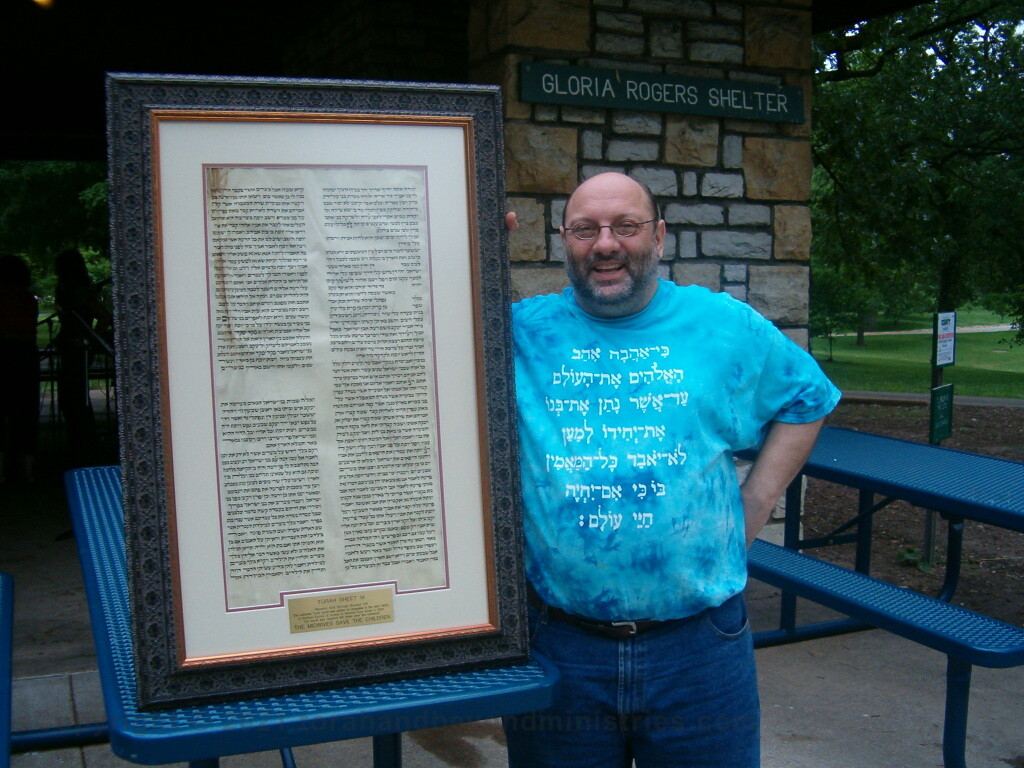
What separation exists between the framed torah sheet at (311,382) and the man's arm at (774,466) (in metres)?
0.69

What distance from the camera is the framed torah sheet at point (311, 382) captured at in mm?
1284

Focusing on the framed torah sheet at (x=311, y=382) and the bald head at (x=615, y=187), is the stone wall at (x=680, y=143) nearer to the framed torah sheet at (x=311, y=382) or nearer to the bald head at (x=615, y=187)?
the bald head at (x=615, y=187)

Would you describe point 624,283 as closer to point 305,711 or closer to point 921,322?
point 305,711

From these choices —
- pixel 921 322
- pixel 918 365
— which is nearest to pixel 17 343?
pixel 918 365

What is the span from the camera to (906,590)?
10.8 ft

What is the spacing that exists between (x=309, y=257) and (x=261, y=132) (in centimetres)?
18

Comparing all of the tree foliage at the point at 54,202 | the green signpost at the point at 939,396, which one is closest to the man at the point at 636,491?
the green signpost at the point at 939,396

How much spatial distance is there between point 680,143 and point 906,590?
2.31m

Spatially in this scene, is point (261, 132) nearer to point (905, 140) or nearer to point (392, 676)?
point (392, 676)

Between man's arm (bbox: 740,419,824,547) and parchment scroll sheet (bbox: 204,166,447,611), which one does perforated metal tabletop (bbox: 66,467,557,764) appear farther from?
man's arm (bbox: 740,419,824,547)

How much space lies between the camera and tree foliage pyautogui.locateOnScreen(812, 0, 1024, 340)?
10.3m

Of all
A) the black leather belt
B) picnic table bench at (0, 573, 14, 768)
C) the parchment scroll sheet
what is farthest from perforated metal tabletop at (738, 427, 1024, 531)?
picnic table bench at (0, 573, 14, 768)

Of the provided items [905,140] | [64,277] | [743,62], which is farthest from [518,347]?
[905,140]

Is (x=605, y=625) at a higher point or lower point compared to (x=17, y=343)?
lower
